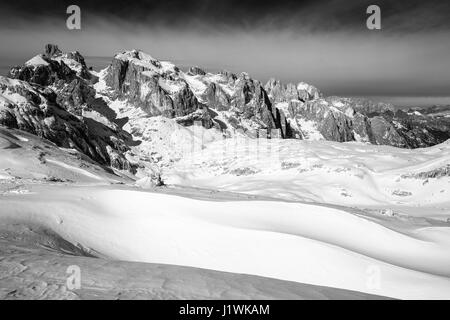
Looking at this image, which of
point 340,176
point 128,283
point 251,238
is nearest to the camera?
point 128,283

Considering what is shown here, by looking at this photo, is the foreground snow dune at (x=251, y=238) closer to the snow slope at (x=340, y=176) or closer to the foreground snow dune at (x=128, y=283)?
the foreground snow dune at (x=128, y=283)

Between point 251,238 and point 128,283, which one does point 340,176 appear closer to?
point 251,238

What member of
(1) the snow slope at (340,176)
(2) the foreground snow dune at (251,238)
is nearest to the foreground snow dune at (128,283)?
(2) the foreground snow dune at (251,238)

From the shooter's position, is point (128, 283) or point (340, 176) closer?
point (128, 283)

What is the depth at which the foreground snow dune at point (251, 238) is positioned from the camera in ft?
56.9

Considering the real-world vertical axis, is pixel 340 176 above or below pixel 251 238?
below

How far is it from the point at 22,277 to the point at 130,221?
15490 mm

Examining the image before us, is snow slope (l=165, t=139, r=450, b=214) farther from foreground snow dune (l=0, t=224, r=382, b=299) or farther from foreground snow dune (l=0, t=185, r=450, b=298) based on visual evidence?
foreground snow dune (l=0, t=224, r=382, b=299)

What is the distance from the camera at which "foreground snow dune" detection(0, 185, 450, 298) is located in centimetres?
1734

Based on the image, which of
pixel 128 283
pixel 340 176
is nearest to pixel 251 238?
pixel 128 283

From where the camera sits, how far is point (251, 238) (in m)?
21.0

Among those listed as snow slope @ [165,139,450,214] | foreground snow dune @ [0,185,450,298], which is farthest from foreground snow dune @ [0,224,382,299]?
snow slope @ [165,139,450,214]

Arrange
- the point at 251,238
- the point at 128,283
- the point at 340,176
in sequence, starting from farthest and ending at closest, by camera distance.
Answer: the point at 340,176 → the point at 251,238 → the point at 128,283

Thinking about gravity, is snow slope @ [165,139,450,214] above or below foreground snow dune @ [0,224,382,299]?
below
